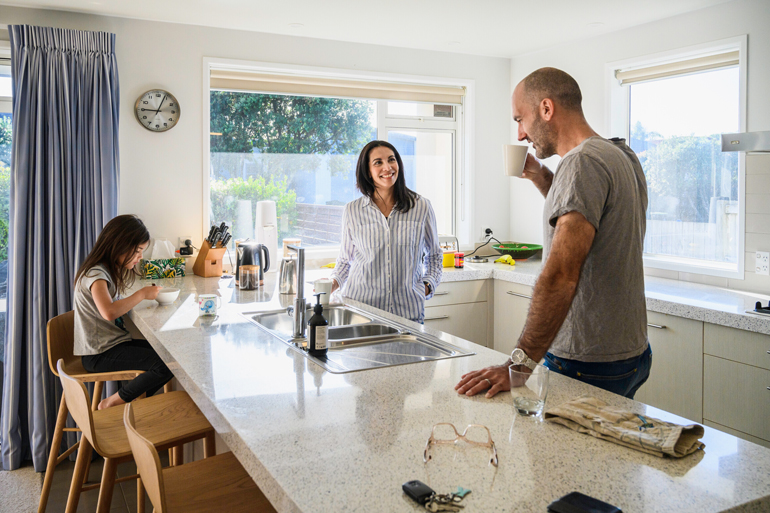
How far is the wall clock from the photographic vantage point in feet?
11.8

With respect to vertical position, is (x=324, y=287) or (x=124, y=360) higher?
(x=324, y=287)

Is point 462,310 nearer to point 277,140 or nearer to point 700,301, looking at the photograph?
point 700,301

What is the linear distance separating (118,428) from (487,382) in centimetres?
130

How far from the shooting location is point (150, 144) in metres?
3.64

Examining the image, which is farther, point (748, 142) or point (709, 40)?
point (709, 40)

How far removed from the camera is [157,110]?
3.63 meters

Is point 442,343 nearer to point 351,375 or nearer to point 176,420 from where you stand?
point 351,375

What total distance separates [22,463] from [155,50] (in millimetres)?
2472

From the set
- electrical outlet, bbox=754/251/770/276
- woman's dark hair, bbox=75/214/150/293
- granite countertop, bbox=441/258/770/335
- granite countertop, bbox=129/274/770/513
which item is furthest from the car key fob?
electrical outlet, bbox=754/251/770/276

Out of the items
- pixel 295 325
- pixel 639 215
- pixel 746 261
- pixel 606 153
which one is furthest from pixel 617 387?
pixel 746 261

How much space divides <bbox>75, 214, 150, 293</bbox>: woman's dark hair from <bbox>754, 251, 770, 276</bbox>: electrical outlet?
306 centimetres

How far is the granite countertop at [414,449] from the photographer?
953mm

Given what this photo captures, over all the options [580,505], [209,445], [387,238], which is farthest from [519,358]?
[387,238]

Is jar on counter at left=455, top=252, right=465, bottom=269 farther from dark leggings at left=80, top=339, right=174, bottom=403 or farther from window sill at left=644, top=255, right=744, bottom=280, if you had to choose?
dark leggings at left=80, top=339, right=174, bottom=403
